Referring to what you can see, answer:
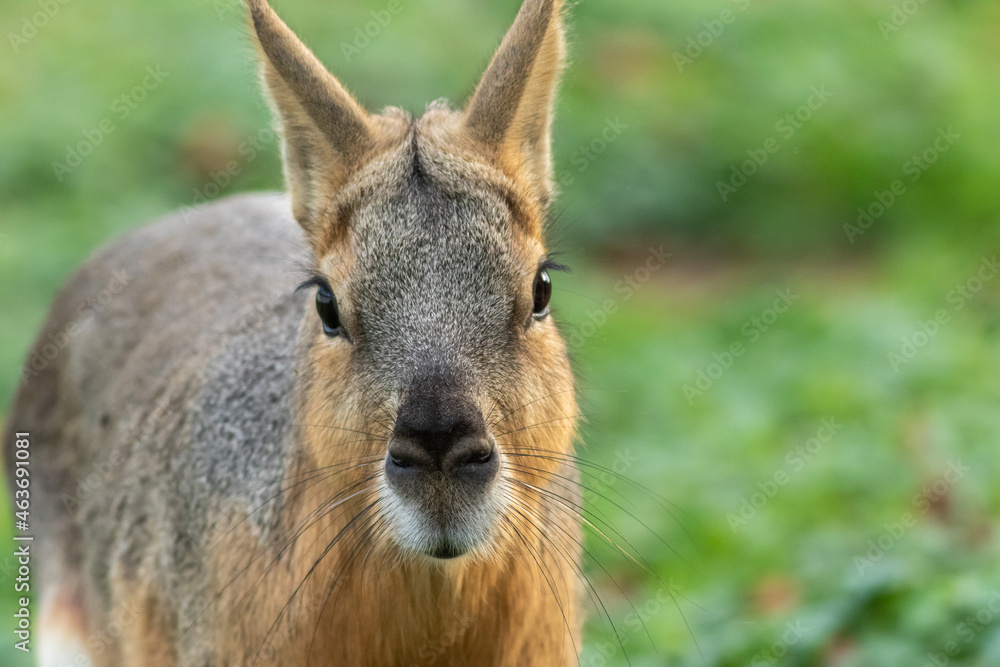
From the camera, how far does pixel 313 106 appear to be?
12.7ft

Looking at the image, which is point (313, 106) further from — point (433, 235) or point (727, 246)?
point (727, 246)

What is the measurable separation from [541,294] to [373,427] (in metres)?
0.63

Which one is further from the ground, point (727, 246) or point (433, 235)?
point (727, 246)

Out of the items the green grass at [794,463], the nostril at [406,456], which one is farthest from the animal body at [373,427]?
the green grass at [794,463]

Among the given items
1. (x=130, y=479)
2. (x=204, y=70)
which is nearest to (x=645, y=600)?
(x=130, y=479)

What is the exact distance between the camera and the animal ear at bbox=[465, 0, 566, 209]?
12.8ft

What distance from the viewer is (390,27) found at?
485 inches

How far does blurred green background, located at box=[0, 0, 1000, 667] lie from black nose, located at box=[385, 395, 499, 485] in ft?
3.65

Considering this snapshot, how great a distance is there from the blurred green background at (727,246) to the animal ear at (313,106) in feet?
2.43

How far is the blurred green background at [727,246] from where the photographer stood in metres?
5.75

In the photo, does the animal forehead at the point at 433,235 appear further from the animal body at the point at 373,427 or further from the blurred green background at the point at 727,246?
the blurred green background at the point at 727,246

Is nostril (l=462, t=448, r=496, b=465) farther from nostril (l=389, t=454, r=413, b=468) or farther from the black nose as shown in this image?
nostril (l=389, t=454, r=413, b=468)

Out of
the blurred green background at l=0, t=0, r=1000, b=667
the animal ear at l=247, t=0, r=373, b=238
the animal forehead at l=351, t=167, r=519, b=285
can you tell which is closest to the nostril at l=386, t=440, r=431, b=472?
the animal forehead at l=351, t=167, r=519, b=285

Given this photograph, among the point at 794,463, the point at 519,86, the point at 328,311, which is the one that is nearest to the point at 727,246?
the point at 794,463
